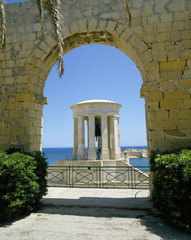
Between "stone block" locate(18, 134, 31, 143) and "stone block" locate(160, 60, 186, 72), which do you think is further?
"stone block" locate(18, 134, 31, 143)

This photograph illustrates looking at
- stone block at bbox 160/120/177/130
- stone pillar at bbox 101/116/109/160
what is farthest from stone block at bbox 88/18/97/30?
stone pillar at bbox 101/116/109/160

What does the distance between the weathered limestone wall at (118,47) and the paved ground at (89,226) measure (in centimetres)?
179

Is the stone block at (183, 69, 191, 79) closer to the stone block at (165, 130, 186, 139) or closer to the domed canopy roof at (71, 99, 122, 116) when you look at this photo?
the stone block at (165, 130, 186, 139)

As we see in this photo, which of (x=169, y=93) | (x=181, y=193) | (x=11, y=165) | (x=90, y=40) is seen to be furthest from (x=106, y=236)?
(x=90, y=40)

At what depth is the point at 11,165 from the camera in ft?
13.1

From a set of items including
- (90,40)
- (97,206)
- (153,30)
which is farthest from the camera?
(90,40)

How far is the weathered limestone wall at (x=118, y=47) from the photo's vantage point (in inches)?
185

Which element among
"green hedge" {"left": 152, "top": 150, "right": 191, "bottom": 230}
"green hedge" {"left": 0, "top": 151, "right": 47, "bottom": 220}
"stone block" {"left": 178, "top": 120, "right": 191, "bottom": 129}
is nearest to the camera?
"green hedge" {"left": 152, "top": 150, "right": 191, "bottom": 230}

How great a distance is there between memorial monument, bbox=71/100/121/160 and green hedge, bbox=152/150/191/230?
1420 centimetres

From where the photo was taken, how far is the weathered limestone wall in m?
4.70

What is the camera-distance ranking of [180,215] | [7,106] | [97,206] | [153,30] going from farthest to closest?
[7,106]
[153,30]
[97,206]
[180,215]

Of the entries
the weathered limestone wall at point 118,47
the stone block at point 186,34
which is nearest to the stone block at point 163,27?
the weathered limestone wall at point 118,47

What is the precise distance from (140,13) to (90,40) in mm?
1794

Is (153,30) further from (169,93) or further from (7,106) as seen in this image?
(7,106)
